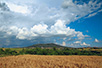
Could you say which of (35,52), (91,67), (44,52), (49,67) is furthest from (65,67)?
(35,52)

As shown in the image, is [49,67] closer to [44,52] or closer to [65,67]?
[65,67]

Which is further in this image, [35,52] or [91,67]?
[35,52]

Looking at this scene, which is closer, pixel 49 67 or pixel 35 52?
pixel 49 67

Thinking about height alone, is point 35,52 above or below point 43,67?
below

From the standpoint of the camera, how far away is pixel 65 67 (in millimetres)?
9547

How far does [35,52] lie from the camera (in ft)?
264

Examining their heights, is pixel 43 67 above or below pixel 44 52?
above

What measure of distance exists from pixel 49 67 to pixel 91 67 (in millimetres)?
4066

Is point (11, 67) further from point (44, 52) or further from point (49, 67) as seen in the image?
point (44, 52)

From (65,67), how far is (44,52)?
67.5 metres

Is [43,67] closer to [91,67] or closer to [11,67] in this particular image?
[11,67]

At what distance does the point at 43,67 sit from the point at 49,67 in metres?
0.59

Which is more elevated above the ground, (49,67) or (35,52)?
(49,67)

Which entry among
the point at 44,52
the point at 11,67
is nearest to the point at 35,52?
the point at 44,52
